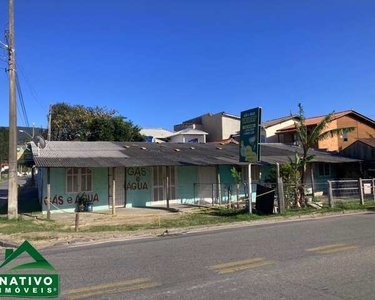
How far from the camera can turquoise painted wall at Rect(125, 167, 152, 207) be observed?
21.6 m

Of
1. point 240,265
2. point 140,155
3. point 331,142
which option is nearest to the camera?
point 240,265

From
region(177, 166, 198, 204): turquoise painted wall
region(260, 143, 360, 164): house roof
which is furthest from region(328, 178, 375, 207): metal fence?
region(177, 166, 198, 204): turquoise painted wall

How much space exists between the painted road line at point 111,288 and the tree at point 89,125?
130ft

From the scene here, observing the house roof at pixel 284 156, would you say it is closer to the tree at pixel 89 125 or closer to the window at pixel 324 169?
the window at pixel 324 169

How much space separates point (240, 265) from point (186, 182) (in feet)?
52.7

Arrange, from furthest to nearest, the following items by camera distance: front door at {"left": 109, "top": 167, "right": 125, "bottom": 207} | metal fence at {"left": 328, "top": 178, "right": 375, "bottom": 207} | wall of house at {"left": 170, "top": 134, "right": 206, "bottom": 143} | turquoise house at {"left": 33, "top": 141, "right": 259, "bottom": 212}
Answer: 1. wall of house at {"left": 170, "top": 134, "right": 206, "bottom": 143}
2. front door at {"left": 109, "top": 167, "right": 125, "bottom": 207}
3. metal fence at {"left": 328, "top": 178, "right": 375, "bottom": 207}
4. turquoise house at {"left": 33, "top": 141, "right": 259, "bottom": 212}

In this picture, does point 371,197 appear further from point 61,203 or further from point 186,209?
point 61,203

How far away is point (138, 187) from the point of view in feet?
71.9

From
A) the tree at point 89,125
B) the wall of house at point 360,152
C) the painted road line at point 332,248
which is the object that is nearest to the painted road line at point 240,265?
the painted road line at point 332,248

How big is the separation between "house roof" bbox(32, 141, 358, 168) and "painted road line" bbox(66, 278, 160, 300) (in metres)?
11.4

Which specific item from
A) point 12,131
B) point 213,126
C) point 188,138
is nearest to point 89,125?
point 188,138

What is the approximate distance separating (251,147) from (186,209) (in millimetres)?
4844

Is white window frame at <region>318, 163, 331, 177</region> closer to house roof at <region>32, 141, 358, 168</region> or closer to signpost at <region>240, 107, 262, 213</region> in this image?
house roof at <region>32, 141, 358, 168</region>

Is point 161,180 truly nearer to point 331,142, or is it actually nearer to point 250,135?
point 250,135
